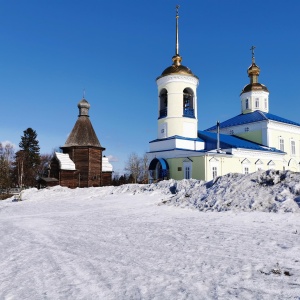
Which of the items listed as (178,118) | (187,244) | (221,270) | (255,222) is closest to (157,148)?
(178,118)

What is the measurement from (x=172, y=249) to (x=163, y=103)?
19753mm

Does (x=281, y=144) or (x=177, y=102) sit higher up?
(x=177, y=102)

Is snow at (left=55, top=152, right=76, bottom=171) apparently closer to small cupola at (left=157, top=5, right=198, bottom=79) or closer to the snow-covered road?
small cupola at (left=157, top=5, right=198, bottom=79)

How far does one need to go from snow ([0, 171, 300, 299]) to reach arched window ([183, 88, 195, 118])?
477 inches

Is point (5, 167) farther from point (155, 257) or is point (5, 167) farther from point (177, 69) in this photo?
point (155, 257)

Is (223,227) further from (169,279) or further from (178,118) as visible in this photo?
(178,118)

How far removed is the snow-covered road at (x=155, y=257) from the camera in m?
3.81

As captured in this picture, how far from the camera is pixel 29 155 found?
44750mm

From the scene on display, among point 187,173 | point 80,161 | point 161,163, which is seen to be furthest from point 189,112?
point 80,161

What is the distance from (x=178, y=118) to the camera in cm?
2334

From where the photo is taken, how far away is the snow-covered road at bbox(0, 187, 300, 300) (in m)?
3.81

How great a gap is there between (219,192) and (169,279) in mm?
8073

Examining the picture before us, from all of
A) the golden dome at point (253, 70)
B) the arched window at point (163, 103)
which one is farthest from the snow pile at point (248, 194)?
the golden dome at point (253, 70)

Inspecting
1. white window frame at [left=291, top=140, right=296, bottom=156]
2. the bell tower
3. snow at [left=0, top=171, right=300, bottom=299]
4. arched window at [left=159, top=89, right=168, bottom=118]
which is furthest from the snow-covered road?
white window frame at [left=291, top=140, right=296, bottom=156]
